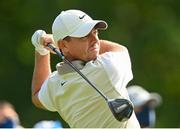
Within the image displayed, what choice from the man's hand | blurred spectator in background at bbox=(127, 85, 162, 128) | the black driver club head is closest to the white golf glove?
the man's hand

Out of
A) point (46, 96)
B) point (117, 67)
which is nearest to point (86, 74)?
point (117, 67)

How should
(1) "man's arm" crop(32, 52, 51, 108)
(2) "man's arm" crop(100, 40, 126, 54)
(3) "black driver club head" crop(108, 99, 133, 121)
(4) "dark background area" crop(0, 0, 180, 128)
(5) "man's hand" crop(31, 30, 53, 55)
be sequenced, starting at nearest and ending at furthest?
(3) "black driver club head" crop(108, 99, 133, 121), (2) "man's arm" crop(100, 40, 126, 54), (5) "man's hand" crop(31, 30, 53, 55), (1) "man's arm" crop(32, 52, 51, 108), (4) "dark background area" crop(0, 0, 180, 128)

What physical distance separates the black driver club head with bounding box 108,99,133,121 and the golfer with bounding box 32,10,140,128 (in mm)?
153

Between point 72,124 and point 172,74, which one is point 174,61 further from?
point 72,124

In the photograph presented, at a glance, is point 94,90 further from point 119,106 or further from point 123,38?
point 123,38

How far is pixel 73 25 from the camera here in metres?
9.77

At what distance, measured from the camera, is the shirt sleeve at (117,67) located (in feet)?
31.8

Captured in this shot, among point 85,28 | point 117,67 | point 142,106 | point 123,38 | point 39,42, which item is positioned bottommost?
point 123,38

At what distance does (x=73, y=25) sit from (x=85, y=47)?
22cm

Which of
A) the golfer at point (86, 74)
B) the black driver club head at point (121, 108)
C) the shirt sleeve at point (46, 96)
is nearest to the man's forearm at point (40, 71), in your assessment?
the shirt sleeve at point (46, 96)

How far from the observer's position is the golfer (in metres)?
9.68

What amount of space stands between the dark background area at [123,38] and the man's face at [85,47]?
1368cm

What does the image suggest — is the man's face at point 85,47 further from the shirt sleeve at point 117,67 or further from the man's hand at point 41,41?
the man's hand at point 41,41

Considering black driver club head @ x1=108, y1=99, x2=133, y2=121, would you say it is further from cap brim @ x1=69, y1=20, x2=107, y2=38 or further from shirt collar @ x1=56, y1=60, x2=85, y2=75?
cap brim @ x1=69, y1=20, x2=107, y2=38
